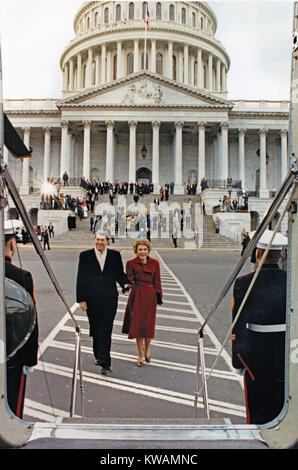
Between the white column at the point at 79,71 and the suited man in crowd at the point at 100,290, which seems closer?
the suited man in crowd at the point at 100,290

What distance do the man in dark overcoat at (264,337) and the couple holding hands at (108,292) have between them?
2266 mm

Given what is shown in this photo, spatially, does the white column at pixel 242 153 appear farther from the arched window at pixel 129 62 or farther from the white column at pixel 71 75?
the white column at pixel 71 75

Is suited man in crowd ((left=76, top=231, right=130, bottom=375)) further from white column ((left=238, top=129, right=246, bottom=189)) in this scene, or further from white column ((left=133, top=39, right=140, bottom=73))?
white column ((left=133, top=39, right=140, bottom=73))

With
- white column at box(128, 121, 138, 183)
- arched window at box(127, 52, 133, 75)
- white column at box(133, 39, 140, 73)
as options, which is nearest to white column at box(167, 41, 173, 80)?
white column at box(133, 39, 140, 73)

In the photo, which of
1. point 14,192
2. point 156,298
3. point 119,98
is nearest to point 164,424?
point 14,192

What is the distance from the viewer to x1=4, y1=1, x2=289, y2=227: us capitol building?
45.9 meters

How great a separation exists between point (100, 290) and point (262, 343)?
249 centimetres

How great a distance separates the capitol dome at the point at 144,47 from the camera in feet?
197

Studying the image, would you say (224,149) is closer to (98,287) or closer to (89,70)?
(89,70)

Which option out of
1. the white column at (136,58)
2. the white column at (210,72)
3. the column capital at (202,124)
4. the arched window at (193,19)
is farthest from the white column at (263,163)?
the arched window at (193,19)

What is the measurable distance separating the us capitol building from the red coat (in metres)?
36.2

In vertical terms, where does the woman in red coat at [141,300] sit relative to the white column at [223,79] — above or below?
below

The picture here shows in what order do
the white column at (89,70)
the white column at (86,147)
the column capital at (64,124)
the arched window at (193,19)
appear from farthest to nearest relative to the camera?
the arched window at (193,19) < the white column at (89,70) < the white column at (86,147) < the column capital at (64,124)

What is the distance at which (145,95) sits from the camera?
46.2 meters
